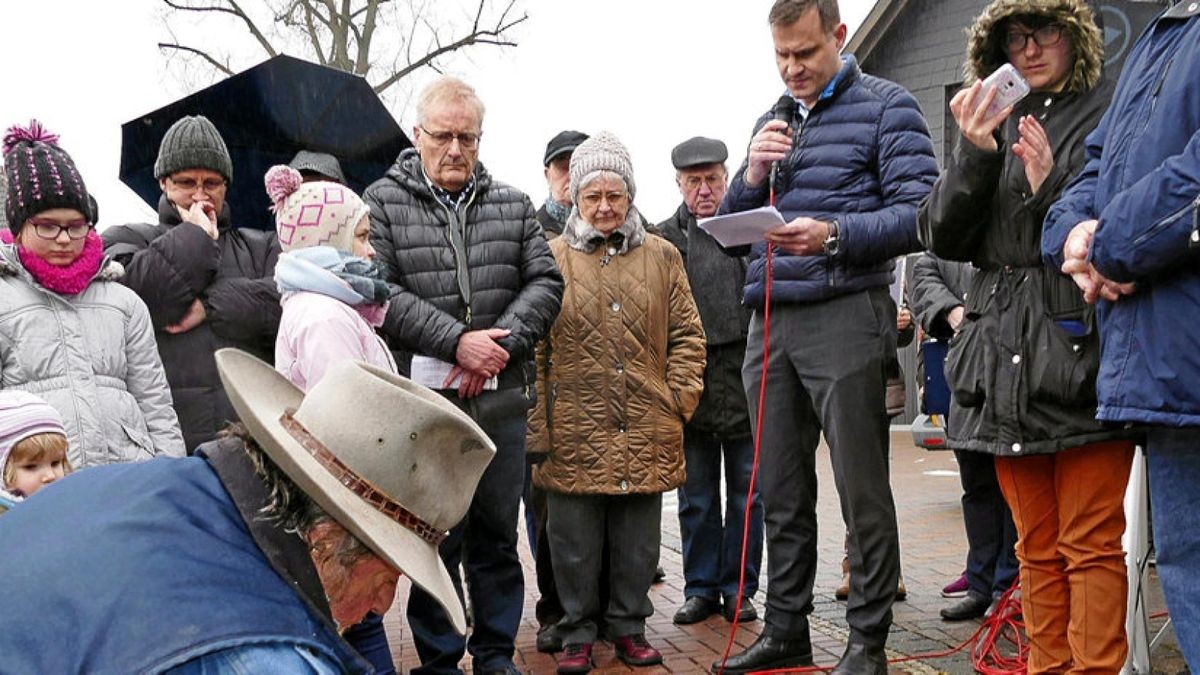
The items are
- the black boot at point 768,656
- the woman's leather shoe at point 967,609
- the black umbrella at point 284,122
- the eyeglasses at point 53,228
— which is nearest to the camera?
the eyeglasses at point 53,228

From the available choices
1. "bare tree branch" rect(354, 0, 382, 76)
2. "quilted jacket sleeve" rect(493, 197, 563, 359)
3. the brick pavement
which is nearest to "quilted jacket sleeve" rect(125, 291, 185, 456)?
"quilted jacket sleeve" rect(493, 197, 563, 359)

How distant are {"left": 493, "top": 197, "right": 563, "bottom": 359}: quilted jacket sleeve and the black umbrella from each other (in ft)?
10.1

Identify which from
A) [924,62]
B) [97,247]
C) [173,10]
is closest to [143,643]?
[97,247]

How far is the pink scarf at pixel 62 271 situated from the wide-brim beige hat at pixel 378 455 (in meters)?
2.05

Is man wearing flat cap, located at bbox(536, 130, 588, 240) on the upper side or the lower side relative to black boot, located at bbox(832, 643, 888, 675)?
upper

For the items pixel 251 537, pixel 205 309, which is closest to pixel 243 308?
pixel 205 309

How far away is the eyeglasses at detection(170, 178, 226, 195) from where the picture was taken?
414 cm

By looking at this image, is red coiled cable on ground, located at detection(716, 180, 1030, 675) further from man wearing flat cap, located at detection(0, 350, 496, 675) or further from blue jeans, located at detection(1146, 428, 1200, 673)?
man wearing flat cap, located at detection(0, 350, 496, 675)

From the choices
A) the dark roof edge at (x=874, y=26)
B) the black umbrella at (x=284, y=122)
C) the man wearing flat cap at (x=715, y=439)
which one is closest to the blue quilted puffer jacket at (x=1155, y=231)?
the man wearing flat cap at (x=715, y=439)

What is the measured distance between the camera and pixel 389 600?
5.94 feet

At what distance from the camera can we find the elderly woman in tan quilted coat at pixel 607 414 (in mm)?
4383

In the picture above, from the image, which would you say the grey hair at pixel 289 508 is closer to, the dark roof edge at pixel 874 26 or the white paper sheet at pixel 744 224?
the white paper sheet at pixel 744 224

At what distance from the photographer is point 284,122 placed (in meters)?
7.79

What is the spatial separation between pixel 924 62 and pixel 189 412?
1312cm
